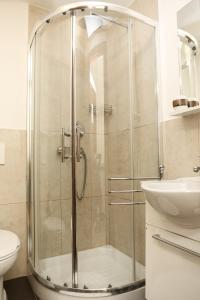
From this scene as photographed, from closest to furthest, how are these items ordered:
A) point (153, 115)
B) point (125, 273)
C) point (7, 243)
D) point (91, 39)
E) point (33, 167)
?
1. point (7, 243)
2. point (125, 273)
3. point (91, 39)
4. point (153, 115)
5. point (33, 167)

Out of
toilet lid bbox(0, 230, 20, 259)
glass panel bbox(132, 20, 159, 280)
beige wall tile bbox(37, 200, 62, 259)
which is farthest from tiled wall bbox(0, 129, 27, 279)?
glass panel bbox(132, 20, 159, 280)

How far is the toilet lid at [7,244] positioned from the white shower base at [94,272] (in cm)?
35

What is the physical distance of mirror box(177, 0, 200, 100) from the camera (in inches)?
55.1

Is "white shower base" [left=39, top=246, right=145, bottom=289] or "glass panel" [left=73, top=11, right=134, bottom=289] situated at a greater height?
"glass panel" [left=73, top=11, right=134, bottom=289]

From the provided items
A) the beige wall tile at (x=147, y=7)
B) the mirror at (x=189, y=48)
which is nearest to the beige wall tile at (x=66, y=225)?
the mirror at (x=189, y=48)

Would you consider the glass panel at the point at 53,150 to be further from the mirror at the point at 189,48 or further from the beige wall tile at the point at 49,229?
the mirror at the point at 189,48

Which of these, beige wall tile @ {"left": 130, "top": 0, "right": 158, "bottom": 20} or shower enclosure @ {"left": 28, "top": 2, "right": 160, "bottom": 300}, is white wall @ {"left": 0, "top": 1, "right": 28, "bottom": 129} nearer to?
shower enclosure @ {"left": 28, "top": 2, "right": 160, "bottom": 300}

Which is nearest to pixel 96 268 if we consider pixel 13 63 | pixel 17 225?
pixel 17 225

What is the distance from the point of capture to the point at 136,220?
62.6 inches

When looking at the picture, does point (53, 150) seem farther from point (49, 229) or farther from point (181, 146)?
point (181, 146)

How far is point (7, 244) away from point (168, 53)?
1.68 metres

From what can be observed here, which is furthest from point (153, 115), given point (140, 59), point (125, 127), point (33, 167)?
point (33, 167)

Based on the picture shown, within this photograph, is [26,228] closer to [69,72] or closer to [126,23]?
[69,72]

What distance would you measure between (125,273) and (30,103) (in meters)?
1.50
